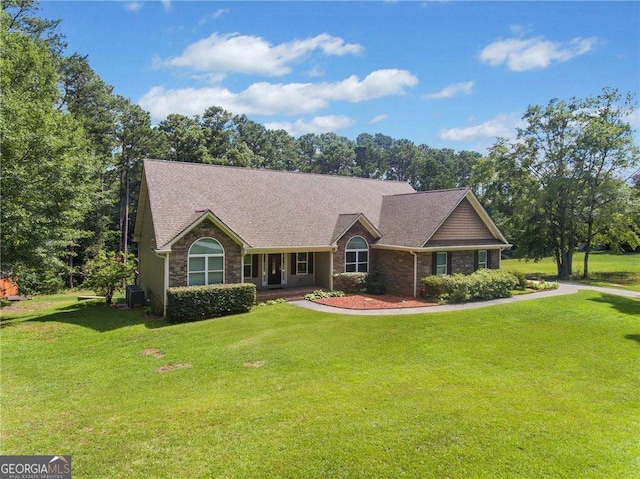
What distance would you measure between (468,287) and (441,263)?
2.79 meters

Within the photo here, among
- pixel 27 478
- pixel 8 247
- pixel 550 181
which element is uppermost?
pixel 550 181

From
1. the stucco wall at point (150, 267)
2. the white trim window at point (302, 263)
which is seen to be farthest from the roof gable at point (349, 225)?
the stucco wall at point (150, 267)

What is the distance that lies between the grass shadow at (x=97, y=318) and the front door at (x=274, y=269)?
21.9 ft

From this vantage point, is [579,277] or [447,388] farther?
[579,277]

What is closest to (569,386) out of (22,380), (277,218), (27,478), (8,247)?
(27,478)

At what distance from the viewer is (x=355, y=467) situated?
6102mm

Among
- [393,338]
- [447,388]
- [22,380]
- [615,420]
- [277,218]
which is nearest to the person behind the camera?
[615,420]

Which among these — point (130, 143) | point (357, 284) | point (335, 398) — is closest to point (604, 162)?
point (357, 284)

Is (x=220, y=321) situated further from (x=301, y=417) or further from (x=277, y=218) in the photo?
(x=301, y=417)

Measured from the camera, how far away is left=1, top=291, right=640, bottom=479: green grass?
6.32m

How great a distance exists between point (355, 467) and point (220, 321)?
11.0 meters

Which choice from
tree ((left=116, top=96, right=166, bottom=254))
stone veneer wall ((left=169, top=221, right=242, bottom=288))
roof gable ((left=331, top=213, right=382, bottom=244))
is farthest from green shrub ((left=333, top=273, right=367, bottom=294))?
tree ((left=116, top=96, right=166, bottom=254))

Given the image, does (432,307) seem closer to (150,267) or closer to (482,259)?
(482,259)

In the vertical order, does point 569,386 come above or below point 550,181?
below
